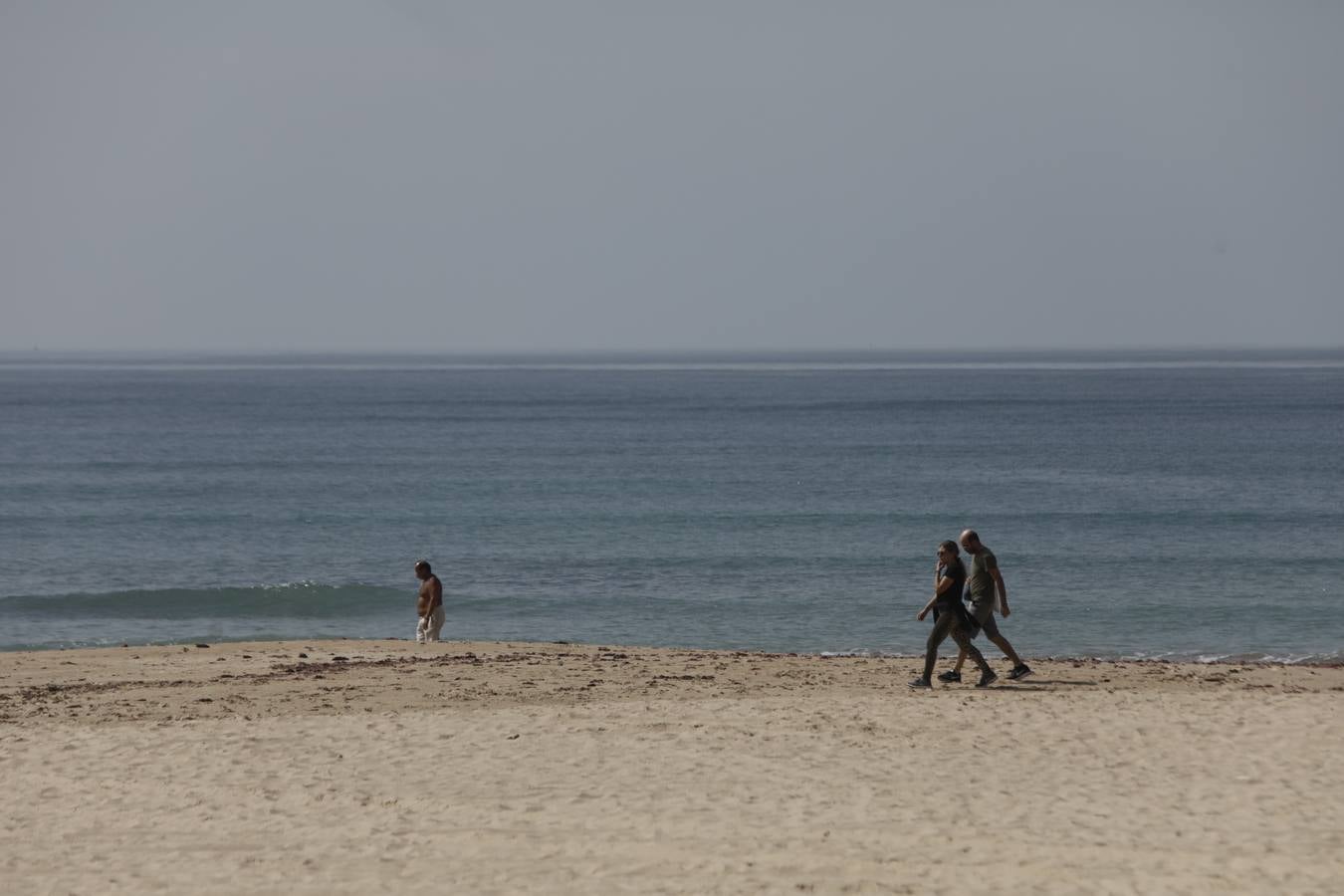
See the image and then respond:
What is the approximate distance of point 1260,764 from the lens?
42.8 ft

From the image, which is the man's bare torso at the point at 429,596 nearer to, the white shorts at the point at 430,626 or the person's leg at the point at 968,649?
the white shorts at the point at 430,626

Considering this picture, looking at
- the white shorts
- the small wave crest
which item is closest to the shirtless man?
the white shorts

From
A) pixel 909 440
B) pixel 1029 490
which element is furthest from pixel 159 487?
pixel 909 440

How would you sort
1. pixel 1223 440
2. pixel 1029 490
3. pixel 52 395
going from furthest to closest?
pixel 52 395, pixel 1223 440, pixel 1029 490

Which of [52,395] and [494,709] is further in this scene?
[52,395]

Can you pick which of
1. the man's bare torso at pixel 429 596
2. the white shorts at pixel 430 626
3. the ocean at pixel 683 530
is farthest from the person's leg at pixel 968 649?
the white shorts at pixel 430 626

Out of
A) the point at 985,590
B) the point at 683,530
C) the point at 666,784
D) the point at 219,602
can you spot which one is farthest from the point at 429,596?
the point at 683,530

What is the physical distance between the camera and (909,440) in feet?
246

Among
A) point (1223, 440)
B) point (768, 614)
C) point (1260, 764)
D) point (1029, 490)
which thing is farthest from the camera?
point (1223, 440)

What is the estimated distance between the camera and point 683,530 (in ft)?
133

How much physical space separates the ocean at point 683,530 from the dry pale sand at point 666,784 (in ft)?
27.7

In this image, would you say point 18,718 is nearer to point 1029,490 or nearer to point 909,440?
point 1029,490

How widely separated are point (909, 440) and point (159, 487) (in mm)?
37454

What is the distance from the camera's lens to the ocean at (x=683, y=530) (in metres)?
27.1
